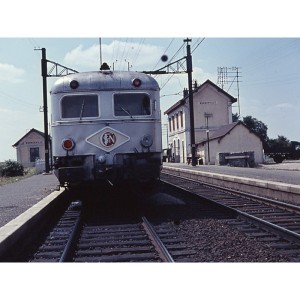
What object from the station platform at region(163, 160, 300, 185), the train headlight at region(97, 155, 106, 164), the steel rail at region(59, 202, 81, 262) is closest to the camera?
the steel rail at region(59, 202, 81, 262)

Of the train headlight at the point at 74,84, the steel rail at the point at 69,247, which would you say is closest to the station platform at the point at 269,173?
the train headlight at the point at 74,84

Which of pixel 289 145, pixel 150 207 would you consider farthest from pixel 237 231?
pixel 289 145

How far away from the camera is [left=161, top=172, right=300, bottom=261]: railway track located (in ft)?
21.3

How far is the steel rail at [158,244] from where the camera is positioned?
568cm

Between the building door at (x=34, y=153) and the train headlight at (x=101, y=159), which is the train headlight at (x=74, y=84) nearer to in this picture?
the train headlight at (x=101, y=159)

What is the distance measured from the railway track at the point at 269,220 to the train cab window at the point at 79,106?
3595mm

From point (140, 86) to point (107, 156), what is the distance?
1749mm

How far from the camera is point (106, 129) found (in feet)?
31.5

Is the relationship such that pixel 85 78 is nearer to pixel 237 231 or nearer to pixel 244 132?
pixel 237 231

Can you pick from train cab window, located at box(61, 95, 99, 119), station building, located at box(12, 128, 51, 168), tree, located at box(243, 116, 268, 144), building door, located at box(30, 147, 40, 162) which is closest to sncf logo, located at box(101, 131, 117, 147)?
train cab window, located at box(61, 95, 99, 119)

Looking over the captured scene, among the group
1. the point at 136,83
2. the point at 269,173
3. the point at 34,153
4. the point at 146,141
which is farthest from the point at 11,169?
the point at 146,141

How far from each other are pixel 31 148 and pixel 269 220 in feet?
143

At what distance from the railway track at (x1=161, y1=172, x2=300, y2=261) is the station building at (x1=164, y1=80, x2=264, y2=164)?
2762cm

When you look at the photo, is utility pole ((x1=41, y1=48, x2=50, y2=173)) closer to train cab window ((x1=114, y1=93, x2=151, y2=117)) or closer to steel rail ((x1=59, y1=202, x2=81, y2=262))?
train cab window ((x1=114, y1=93, x2=151, y2=117))
